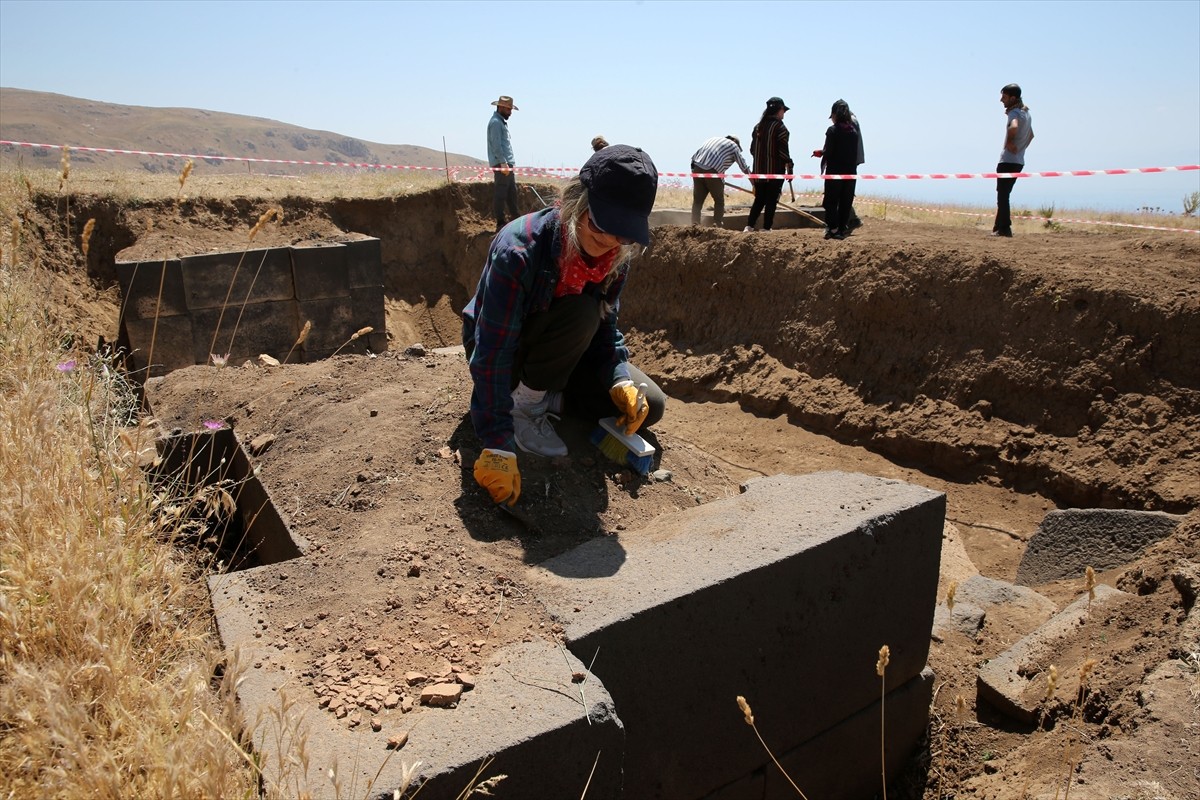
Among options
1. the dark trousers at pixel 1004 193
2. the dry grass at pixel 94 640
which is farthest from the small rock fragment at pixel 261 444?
the dark trousers at pixel 1004 193

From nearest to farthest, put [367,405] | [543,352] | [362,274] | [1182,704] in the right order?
1. [1182,704]
2. [543,352]
3. [367,405]
4. [362,274]

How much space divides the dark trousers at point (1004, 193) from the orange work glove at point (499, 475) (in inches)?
292

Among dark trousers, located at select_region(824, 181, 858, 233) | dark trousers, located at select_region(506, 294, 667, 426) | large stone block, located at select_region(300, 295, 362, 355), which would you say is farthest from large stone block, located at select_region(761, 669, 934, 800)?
large stone block, located at select_region(300, 295, 362, 355)

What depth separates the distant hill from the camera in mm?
43500

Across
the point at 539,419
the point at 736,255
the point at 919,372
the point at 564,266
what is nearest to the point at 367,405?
the point at 539,419

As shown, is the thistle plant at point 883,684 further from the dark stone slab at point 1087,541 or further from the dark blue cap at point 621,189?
the dark stone slab at point 1087,541

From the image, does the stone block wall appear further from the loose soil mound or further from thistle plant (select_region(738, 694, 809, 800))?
thistle plant (select_region(738, 694, 809, 800))

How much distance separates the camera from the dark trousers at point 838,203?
9.02 metres

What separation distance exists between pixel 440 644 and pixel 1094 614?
3029 millimetres

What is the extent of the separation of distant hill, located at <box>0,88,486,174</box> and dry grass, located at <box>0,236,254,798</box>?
37926 millimetres

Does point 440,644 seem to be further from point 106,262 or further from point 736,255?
point 106,262

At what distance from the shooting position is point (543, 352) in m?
3.20

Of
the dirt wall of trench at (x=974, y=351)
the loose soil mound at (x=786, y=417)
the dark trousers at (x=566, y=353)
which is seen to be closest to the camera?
the loose soil mound at (x=786, y=417)

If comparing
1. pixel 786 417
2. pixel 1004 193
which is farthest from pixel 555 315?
pixel 1004 193
